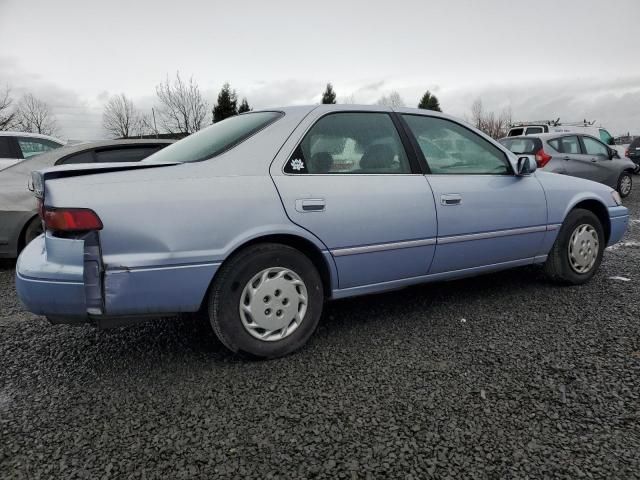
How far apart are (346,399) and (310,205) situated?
1.03 m

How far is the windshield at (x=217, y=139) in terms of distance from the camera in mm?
2658

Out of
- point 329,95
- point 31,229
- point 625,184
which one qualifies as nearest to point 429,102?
point 329,95

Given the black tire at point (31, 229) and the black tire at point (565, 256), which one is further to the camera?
the black tire at point (31, 229)

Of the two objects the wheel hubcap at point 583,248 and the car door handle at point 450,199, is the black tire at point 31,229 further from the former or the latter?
the wheel hubcap at point 583,248

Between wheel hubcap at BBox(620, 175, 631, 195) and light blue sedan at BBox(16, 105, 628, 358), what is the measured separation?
27.1ft

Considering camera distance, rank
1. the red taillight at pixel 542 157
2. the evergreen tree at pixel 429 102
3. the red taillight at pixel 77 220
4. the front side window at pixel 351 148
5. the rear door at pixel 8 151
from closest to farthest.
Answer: the red taillight at pixel 77 220 → the front side window at pixel 351 148 → the rear door at pixel 8 151 → the red taillight at pixel 542 157 → the evergreen tree at pixel 429 102

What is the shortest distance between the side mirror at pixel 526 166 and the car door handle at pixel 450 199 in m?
0.69

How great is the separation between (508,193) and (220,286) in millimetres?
2217

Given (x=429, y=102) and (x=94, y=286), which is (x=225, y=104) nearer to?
(x=429, y=102)

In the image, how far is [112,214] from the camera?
2172 millimetres

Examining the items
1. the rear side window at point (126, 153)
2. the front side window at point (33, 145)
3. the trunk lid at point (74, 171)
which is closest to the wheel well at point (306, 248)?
the trunk lid at point (74, 171)

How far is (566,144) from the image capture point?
901 centimetres

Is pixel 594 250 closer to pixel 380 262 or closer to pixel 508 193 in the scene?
pixel 508 193

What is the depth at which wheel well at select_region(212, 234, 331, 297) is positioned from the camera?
252 centimetres
